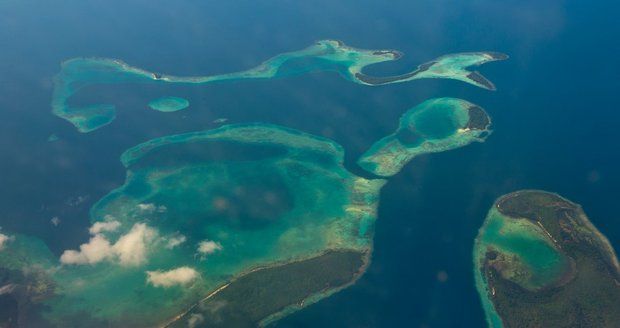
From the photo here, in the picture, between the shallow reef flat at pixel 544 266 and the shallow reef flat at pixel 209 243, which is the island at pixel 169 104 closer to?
the shallow reef flat at pixel 209 243

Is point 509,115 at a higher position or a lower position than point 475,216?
higher

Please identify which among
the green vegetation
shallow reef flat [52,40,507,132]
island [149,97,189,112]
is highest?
shallow reef flat [52,40,507,132]

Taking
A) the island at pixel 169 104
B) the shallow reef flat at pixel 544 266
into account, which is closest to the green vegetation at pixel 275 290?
the shallow reef flat at pixel 544 266

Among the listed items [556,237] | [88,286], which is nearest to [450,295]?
[556,237]

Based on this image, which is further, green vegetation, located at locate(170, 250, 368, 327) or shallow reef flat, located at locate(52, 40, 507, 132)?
shallow reef flat, located at locate(52, 40, 507, 132)

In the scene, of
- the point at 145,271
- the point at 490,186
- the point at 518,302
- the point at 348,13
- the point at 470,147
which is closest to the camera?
the point at 518,302

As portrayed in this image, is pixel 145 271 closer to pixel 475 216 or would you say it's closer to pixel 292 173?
pixel 292 173

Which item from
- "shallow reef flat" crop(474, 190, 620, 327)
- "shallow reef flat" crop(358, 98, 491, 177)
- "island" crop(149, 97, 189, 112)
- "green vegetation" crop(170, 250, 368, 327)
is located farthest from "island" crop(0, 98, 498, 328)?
"shallow reef flat" crop(474, 190, 620, 327)

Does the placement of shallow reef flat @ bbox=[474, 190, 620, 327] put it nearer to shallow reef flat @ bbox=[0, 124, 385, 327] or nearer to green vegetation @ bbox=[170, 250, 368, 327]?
shallow reef flat @ bbox=[0, 124, 385, 327]
